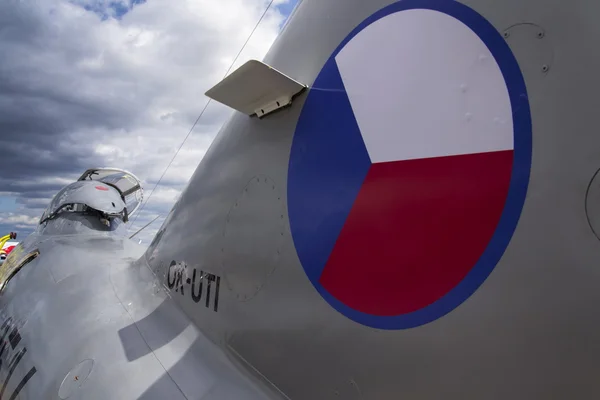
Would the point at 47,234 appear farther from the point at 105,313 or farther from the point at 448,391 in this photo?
the point at 448,391

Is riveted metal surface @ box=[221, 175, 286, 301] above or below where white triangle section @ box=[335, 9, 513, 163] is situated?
below

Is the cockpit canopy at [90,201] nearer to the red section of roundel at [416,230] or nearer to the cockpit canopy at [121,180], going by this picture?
the cockpit canopy at [121,180]

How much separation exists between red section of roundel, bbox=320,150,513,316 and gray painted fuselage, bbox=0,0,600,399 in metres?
0.09

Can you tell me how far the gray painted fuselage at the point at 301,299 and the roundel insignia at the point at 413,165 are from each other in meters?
0.05

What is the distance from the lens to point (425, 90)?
1313 millimetres

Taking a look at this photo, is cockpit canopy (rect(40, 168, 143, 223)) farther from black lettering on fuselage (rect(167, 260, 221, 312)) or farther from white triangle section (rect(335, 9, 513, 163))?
white triangle section (rect(335, 9, 513, 163))

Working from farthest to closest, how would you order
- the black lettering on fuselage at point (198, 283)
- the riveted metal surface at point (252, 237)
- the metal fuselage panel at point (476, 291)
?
1. the black lettering on fuselage at point (198, 283)
2. the riveted metal surface at point (252, 237)
3. the metal fuselage panel at point (476, 291)

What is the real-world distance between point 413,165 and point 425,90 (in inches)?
10.4

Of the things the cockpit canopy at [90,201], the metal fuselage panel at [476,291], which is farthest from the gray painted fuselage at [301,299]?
the cockpit canopy at [90,201]

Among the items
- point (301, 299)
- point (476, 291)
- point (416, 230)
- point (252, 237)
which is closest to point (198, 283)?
point (252, 237)

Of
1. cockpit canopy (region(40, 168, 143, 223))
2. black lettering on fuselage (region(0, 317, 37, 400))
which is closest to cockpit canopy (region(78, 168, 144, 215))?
cockpit canopy (region(40, 168, 143, 223))

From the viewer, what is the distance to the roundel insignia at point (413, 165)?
1.12 metres

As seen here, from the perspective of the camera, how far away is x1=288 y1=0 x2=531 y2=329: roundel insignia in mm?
1121

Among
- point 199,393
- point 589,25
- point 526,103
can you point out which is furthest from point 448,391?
point 199,393
